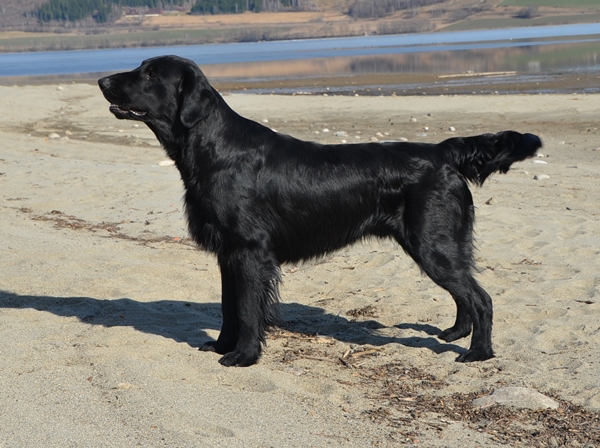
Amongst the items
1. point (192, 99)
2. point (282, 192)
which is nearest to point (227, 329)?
point (282, 192)

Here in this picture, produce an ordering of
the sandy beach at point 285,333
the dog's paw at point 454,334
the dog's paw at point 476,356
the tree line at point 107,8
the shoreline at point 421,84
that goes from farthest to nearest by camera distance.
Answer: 1. the tree line at point 107,8
2. the shoreline at point 421,84
3. the dog's paw at point 454,334
4. the dog's paw at point 476,356
5. the sandy beach at point 285,333

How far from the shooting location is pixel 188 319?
18.9 feet

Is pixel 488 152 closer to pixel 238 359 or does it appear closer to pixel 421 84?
pixel 238 359

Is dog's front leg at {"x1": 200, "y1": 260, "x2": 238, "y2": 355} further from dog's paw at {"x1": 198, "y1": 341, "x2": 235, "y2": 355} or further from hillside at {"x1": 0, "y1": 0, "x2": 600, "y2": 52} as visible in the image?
hillside at {"x1": 0, "y1": 0, "x2": 600, "y2": 52}

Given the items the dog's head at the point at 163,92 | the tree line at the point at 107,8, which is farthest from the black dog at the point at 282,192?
the tree line at the point at 107,8

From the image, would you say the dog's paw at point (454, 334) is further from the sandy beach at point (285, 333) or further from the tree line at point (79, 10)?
the tree line at point (79, 10)

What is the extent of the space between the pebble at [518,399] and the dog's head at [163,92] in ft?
8.01

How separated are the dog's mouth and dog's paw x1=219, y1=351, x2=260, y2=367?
1.65m

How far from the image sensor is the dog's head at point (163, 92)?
4.84 metres

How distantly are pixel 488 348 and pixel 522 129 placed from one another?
Answer: 12.8m

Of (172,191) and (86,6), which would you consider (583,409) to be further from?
(86,6)

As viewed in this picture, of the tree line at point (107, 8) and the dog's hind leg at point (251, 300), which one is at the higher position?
the tree line at point (107, 8)

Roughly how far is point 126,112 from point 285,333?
1913 millimetres

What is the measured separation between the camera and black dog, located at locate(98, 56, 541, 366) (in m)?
4.85
